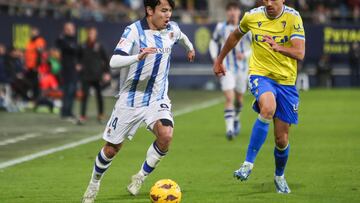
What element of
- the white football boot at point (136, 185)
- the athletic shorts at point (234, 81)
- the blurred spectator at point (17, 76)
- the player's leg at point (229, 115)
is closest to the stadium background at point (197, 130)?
the white football boot at point (136, 185)

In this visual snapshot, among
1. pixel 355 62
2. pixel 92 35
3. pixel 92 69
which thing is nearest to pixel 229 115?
pixel 92 69

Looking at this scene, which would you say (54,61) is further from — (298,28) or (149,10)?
(149,10)

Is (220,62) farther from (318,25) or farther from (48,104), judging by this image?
(318,25)

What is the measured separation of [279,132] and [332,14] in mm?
37547

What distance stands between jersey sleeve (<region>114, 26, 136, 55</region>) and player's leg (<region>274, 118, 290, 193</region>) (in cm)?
197

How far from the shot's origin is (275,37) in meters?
11.5

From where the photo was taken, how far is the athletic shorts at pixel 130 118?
10634mm

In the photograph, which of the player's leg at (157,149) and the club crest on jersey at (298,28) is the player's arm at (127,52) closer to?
the player's leg at (157,149)

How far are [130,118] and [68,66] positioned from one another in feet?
48.6

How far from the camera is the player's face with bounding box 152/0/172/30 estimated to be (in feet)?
34.7

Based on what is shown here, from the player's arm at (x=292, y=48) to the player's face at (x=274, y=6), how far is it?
0.30 meters

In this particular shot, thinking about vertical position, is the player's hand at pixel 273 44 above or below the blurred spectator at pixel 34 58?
above

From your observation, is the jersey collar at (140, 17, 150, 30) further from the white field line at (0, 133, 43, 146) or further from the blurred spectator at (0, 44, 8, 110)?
the blurred spectator at (0, 44, 8, 110)

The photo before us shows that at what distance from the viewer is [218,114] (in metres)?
27.0
